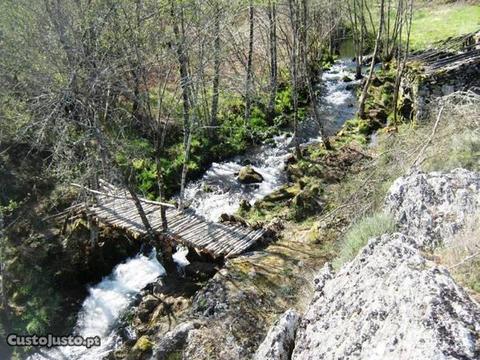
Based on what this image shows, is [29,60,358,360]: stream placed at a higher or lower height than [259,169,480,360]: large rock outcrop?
lower

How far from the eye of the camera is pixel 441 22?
30875 millimetres

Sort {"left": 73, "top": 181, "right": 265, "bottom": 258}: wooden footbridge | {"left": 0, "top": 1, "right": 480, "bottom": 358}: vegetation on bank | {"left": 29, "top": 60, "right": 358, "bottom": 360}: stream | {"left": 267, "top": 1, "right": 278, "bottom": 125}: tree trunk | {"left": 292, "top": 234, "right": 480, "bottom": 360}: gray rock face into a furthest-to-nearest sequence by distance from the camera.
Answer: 1. {"left": 267, "top": 1, "right": 278, "bottom": 125}: tree trunk
2. {"left": 73, "top": 181, "right": 265, "bottom": 258}: wooden footbridge
3. {"left": 29, "top": 60, "right": 358, "bottom": 360}: stream
4. {"left": 0, "top": 1, "right": 480, "bottom": 358}: vegetation on bank
5. {"left": 292, "top": 234, "right": 480, "bottom": 360}: gray rock face

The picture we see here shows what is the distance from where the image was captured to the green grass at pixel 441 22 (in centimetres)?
2691

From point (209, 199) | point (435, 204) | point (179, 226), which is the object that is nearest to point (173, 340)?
point (179, 226)

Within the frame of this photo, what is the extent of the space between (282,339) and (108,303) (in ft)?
24.1

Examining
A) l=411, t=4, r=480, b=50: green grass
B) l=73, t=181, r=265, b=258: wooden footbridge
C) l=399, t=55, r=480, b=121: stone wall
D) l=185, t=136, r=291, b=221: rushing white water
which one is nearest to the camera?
l=73, t=181, r=265, b=258: wooden footbridge

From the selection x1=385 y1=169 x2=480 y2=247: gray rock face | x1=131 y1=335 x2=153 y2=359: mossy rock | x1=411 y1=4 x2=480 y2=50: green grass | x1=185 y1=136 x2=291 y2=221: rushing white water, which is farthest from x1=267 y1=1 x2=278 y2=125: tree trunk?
x1=385 y1=169 x2=480 y2=247: gray rock face

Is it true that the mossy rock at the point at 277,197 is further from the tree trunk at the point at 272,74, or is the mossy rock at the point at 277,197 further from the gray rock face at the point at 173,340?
the tree trunk at the point at 272,74

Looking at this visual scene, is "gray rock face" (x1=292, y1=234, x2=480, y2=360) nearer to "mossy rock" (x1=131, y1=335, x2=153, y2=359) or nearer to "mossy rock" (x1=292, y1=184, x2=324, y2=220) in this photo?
"mossy rock" (x1=131, y1=335, x2=153, y2=359)

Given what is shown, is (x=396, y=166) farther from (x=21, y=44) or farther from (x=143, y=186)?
(x=21, y=44)

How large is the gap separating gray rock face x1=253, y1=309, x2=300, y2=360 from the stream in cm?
566

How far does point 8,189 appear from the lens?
1485cm

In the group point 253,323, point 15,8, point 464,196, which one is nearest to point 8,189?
point 15,8

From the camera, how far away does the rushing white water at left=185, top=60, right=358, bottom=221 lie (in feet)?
50.0
